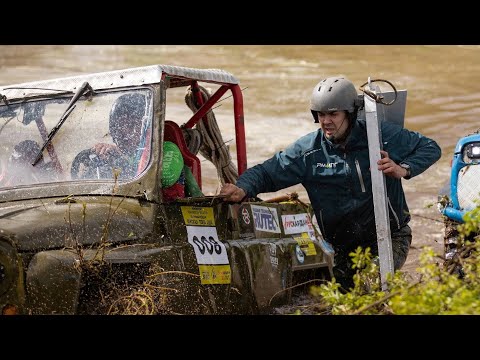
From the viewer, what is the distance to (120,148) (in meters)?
6.88

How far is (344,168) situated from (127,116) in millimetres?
1918

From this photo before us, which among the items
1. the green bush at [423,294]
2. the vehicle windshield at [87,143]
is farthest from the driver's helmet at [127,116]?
the green bush at [423,294]

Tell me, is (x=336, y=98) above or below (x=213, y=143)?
above

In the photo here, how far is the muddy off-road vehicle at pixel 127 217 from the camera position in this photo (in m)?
5.74

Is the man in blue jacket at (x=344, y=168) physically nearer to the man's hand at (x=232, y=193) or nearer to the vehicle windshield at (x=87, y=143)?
the man's hand at (x=232, y=193)

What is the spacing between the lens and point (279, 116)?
21.6m

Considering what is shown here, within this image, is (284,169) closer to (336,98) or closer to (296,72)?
(336,98)

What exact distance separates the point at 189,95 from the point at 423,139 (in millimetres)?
1965

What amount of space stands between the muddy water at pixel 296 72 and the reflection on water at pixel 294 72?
0.8 inches

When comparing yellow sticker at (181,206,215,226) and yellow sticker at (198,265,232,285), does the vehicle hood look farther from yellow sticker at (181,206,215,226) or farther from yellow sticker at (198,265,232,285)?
yellow sticker at (198,265,232,285)

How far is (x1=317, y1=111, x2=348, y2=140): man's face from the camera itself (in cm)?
807

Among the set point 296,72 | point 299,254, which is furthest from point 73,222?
point 296,72

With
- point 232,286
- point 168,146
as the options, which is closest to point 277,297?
point 232,286

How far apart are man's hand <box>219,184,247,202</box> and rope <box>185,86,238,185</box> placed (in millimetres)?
1593
